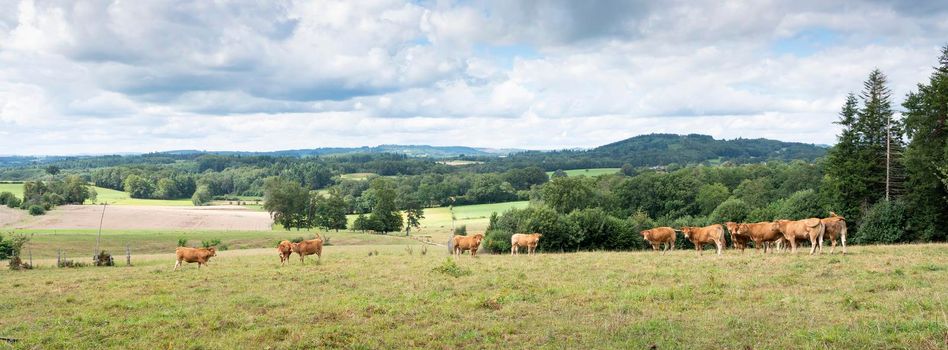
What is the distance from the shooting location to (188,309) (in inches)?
599

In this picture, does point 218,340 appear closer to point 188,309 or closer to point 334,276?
point 188,309

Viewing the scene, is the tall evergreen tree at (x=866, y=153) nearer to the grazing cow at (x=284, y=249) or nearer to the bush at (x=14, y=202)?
the grazing cow at (x=284, y=249)

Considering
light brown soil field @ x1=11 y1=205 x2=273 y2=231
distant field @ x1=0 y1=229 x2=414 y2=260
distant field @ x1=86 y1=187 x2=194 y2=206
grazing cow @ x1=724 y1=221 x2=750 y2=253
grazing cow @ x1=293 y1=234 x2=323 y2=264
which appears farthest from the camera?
distant field @ x1=86 y1=187 x2=194 y2=206

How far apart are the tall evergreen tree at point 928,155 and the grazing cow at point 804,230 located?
20943 mm

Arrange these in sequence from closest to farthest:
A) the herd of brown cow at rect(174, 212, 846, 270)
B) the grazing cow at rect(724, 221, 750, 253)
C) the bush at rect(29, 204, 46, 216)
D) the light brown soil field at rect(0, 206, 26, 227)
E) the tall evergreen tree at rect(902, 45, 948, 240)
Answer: the herd of brown cow at rect(174, 212, 846, 270) < the grazing cow at rect(724, 221, 750, 253) < the tall evergreen tree at rect(902, 45, 948, 240) < the light brown soil field at rect(0, 206, 26, 227) < the bush at rect(29, 204, 46, 216)

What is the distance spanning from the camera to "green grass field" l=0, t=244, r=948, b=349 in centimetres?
1114

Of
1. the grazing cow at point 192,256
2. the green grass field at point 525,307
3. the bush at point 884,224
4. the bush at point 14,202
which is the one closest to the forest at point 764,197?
Answer: the bush at point 884,224

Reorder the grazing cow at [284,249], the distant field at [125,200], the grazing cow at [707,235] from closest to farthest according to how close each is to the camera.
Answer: the grazing cow at [707,235] → the grazing cow at [284,249] → the distant field at [125,200]

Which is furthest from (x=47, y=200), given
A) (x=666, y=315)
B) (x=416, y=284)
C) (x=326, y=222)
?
(x=666, y=315)

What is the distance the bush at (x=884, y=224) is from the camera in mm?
42344

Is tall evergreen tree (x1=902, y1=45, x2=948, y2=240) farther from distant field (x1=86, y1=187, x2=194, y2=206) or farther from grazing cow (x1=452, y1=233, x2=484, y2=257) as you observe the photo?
distant field (x1=86, y1=187, x2=194, y2=206)

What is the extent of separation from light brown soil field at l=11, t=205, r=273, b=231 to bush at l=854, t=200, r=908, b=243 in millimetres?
83490

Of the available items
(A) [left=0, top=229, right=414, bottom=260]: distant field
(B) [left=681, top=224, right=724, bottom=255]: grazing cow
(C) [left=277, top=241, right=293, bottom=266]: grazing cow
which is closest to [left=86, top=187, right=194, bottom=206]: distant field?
(A) [left=0, top=229, right=414, bottom=260]: distant field

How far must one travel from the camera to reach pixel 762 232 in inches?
987
